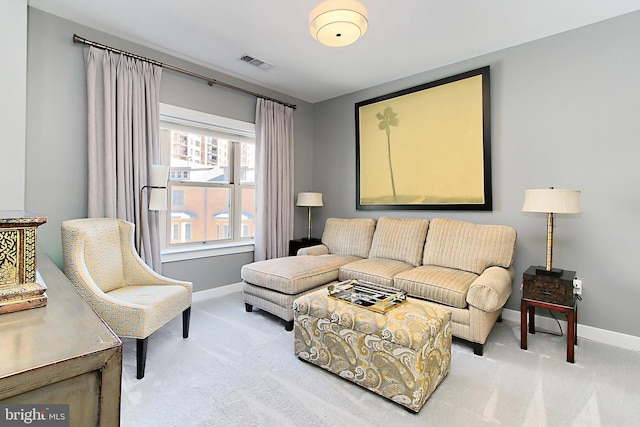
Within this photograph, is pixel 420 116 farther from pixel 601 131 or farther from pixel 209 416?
pixel 209 416

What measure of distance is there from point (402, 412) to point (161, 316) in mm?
1643

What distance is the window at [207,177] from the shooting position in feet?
11.2

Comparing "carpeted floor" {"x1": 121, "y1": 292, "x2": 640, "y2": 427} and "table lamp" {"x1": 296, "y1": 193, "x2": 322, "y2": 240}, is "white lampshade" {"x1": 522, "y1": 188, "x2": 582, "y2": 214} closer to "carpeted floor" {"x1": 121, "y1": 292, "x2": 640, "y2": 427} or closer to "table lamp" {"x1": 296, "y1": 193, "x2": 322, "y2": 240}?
"carpeted floor" {"x1": 121, "y1": 292, "x2": 640, "y2": 427}

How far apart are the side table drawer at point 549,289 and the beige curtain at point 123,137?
3.24 meters

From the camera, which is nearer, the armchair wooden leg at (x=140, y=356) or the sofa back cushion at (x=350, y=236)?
the armchair wooden leg at (x=140, y=356)

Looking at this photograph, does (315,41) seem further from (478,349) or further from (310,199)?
(478,349)

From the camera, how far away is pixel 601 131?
2.55m

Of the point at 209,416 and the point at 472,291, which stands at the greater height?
the point at 472,291

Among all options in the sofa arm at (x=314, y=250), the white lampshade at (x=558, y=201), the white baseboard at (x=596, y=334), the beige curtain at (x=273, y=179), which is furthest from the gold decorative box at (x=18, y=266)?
the white baseboard at (x=596, y=334)

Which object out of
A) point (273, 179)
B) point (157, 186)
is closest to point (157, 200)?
point (157, 186)


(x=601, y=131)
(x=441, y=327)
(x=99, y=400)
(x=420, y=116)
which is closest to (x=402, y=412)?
(x=441, y=327)

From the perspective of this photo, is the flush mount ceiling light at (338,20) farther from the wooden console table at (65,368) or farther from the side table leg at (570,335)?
the side table leg at (570,335)

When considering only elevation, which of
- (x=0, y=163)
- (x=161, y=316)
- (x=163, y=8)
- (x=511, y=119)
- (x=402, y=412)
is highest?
(x=163, y=8)

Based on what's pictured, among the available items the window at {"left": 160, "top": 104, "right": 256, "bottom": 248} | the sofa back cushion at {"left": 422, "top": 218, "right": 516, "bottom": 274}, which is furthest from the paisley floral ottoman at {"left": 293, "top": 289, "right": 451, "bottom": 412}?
the window at {"left": 160, "top": 104, "right": 256, "bottom": 248}
